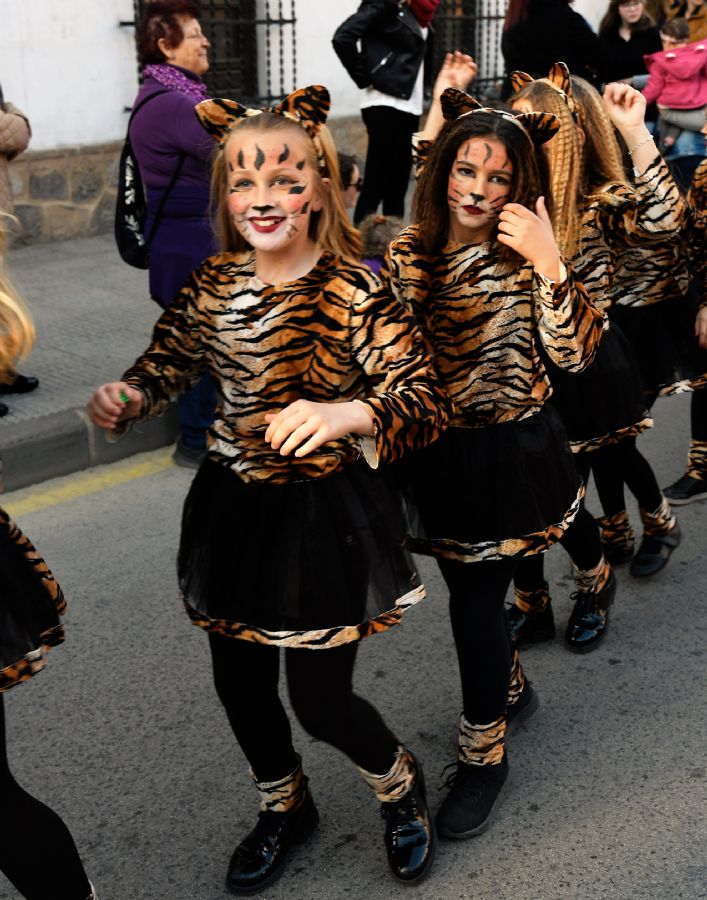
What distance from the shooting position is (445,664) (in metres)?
3.81

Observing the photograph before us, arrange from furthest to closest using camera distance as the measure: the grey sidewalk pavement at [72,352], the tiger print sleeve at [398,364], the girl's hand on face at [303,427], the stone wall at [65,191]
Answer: the stone wall at [65,191]
the grey sidewalk pavement at [72,352]
the tiger print sleeve at [398,364]
the girl's hand on face at [303,427]

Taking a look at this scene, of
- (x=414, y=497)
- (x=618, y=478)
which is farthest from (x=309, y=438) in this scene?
(x=618, y=478)

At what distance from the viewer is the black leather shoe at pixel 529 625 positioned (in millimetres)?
3857

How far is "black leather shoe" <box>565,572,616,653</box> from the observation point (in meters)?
3.85

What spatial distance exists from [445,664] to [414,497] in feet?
3.33

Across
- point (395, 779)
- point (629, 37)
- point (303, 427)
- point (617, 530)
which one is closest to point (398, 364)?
point (303, 427)

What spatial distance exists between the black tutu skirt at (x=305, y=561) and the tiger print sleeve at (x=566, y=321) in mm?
520

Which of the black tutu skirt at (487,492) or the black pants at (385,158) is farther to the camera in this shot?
the black pants at (385,158)

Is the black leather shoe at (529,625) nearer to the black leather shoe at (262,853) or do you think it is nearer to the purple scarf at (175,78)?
the black leather shoe at (262,853)

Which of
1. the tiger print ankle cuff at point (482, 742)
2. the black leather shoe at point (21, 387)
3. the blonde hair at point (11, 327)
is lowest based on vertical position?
the black leather shoe at point (21, 387)

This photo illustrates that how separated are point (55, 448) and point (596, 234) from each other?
2799mm

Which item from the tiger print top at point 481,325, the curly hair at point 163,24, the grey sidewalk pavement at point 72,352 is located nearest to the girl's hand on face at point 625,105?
the tiger print top at point 481,325

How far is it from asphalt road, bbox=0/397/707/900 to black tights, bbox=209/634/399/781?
0.33 metres

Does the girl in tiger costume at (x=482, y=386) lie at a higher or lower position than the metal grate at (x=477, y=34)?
higher
